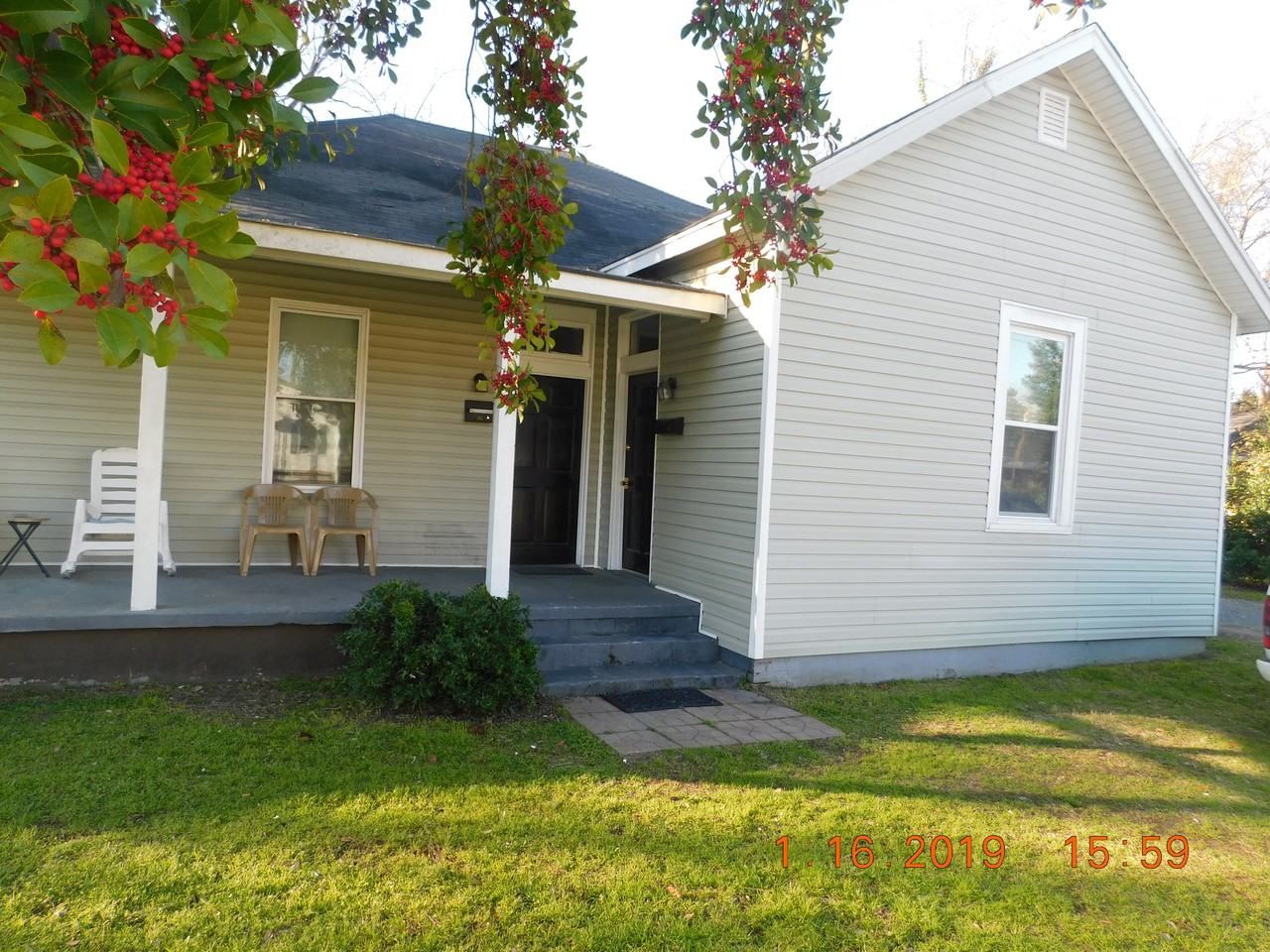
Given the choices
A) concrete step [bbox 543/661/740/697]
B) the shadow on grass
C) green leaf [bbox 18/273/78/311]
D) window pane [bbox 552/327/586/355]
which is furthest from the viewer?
window pane [bbox 552/327/586/355]

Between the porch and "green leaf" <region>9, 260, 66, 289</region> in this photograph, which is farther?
the porch

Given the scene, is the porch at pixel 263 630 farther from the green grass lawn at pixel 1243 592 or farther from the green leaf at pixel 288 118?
the green grass lawn at pixel 1243 592

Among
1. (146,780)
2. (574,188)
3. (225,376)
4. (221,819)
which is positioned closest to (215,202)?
(221,819)

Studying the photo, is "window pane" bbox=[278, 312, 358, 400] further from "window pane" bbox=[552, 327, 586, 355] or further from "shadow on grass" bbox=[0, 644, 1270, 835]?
"shadow on grass" bbox=[0, 644, 1270, 835]

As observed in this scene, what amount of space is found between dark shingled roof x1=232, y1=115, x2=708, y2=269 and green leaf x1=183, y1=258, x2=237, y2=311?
4.28 metres

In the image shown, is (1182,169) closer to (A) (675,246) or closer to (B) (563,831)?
(A) (675,246)

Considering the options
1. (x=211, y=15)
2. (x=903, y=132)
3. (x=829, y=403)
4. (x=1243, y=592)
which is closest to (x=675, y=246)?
(x=829, y=403)

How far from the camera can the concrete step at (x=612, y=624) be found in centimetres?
601

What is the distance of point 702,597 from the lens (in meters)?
6.61

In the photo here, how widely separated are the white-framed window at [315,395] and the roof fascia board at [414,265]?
5.76 ft

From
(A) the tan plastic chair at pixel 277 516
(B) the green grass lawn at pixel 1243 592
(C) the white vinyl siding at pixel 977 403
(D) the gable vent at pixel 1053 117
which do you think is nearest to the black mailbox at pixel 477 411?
(A) the tan plastic chair at pixel 277 516

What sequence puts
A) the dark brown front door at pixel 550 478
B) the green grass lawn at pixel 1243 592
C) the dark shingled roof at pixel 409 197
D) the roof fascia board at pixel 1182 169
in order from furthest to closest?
the green grass lawn at pixel 1243 592, the dark brown front door at pixel 550 478, the roof fascia board at pixel 1182 169, the dark shingled roof at pixel 409 197

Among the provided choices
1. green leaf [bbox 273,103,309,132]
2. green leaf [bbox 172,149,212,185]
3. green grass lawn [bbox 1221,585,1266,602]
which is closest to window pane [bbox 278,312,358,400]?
green leaf [bbox 273,103,309,132]

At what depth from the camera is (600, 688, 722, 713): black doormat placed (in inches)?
214
